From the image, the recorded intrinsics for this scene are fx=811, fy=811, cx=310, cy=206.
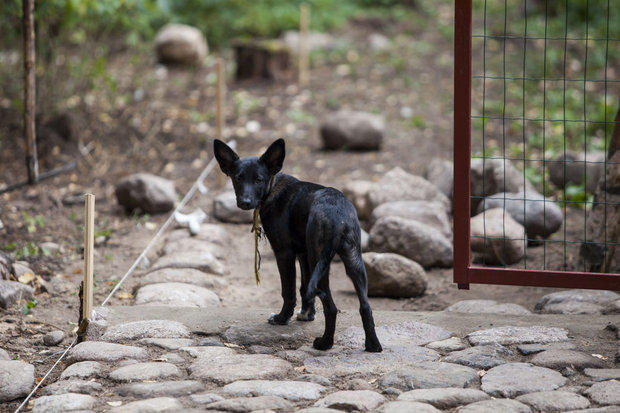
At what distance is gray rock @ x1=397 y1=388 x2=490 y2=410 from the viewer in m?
4.07

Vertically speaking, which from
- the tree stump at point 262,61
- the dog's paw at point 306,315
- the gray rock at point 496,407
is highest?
the tree stump at point 262,61

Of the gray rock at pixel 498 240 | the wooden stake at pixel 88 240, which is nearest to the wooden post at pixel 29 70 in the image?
the wooden stake at pixel 88 240

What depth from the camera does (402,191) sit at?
8664 millimetres

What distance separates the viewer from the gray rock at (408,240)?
24.5 feet

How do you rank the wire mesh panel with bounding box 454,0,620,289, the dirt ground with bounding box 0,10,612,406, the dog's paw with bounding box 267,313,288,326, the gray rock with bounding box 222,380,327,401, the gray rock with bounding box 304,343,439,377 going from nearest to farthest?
the gray rock with bounding box 222,380,327,401 < the gray rock with bounding box 304,343,439,377 < the dog's paw with bounding box 267,313,288,326 < the wire mesh panel with bounding box 454,0,620,289 < the dirt ground with bounding box 0,10,612,406

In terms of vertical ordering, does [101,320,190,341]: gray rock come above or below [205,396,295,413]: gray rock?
above

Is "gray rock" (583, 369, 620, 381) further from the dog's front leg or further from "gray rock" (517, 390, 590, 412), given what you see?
the dog's front leg

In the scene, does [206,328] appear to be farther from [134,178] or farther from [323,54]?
[323,54]

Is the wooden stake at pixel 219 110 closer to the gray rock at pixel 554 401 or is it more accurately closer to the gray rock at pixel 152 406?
the gray rock at pixel 152 406

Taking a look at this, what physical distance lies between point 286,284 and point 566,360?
5.86 feet

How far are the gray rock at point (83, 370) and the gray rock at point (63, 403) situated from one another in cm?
29

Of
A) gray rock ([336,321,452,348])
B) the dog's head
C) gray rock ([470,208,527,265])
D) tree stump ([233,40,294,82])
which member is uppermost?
tree stump ([233,40,294,82])

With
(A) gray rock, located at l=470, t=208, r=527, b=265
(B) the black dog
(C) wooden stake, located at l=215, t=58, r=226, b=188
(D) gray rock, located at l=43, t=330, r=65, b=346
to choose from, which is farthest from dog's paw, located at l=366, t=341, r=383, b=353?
(C) wooden stake, located at l=215, t=58, r=226, b=188

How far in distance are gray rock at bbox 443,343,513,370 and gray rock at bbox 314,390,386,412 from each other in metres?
0.74
